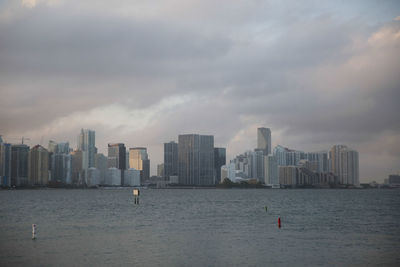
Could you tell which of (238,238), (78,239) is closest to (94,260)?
(78,239)

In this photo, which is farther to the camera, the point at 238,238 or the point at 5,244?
the point at 238,238

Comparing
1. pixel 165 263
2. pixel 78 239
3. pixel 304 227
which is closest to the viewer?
pixel 165 263

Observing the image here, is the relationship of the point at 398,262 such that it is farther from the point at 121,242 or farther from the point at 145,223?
the point at 145,223

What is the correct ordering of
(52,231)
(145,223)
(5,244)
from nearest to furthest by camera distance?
(5,244) → (52,231) → (145,223)

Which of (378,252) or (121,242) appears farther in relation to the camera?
(121,242)

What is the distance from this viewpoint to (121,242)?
2087 inches

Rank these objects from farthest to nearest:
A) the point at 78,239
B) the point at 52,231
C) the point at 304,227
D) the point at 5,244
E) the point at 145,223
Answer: the point at 145,223
the point at 304,227
the point at 52,231
the point at 78,239
the point at 5,244

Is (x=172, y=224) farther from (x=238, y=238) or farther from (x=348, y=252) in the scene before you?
(x=348, y=252)

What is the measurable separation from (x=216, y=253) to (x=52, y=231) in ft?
94.4

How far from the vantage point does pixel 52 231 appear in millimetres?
64250

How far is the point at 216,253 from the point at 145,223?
3349 centimetres

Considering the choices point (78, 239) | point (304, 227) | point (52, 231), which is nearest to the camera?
point (78, 239)

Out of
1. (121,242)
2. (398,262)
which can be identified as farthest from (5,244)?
(398,262)

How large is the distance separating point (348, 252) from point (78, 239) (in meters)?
30.5
